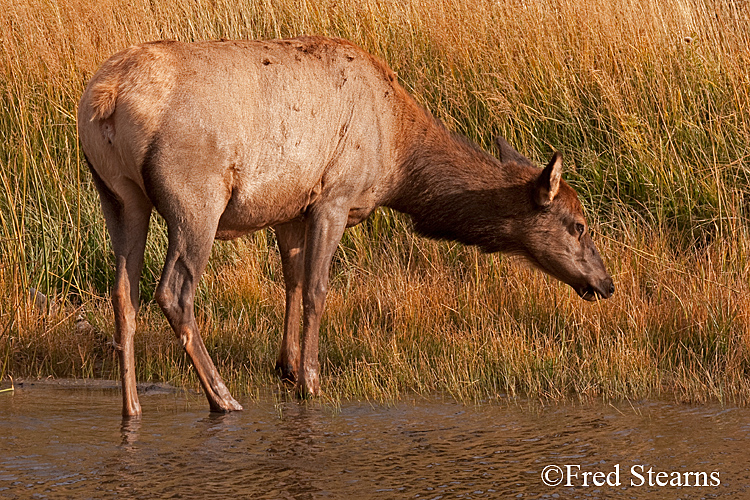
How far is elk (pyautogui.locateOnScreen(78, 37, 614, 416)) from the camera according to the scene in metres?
5.70

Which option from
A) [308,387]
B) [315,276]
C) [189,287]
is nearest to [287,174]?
[315,276]

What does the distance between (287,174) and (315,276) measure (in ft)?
2.39

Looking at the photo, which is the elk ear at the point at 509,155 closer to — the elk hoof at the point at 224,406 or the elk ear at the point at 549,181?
the elk ear at the point at 549,181

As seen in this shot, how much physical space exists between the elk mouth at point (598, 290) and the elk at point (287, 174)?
0.03 ft

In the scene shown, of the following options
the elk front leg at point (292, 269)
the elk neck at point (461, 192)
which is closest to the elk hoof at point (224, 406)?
the elk front leg at point (292, 269)

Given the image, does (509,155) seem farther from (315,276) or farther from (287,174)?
(287,174)

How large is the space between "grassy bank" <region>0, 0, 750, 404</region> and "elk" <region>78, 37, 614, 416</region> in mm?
491

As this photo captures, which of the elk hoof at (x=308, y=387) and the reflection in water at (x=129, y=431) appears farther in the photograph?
the elk hoof at (x=308, y=387)

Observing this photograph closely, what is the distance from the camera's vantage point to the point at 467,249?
27.0ft

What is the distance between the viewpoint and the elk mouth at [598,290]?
7035mm

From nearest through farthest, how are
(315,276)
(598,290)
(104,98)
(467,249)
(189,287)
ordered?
(104,98) → (189,287) → (315,276) → (598,290) → (467,249)

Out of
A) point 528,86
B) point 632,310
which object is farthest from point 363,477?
point 528,86

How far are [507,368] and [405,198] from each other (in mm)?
1343

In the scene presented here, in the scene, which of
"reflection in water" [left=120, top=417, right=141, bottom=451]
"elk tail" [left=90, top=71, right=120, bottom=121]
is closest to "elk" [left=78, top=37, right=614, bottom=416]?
"elk tail" [left=90, top=71, right=120, bottom=121]
